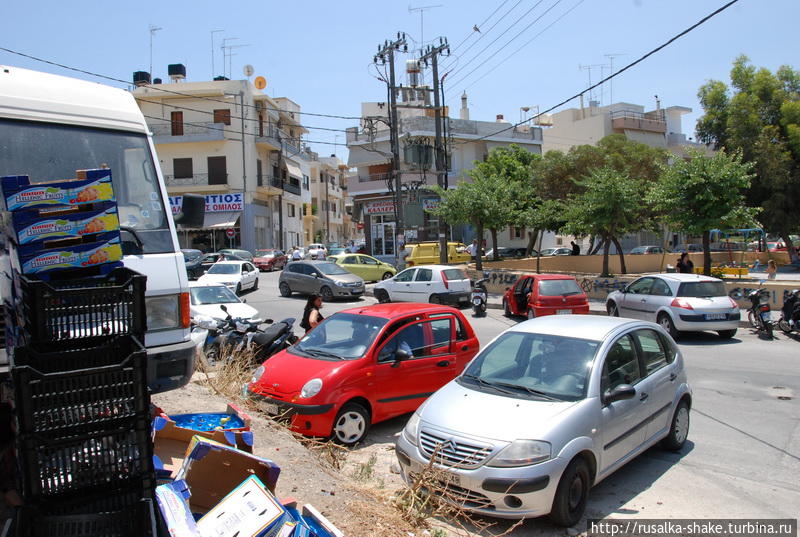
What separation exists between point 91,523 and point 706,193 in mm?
19123

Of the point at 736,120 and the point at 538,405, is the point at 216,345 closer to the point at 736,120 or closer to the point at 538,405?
the point at 538,405

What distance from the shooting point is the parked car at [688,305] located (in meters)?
13.2

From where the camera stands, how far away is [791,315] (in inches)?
530

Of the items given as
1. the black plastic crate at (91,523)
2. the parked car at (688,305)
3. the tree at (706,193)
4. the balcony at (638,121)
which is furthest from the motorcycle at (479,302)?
the balcony at (638,121)

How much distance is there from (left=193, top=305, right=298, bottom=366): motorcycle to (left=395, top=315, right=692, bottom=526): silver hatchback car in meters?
4.39

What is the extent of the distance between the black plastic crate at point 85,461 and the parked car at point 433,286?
635 inches

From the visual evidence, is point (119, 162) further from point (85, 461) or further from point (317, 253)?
point (317, 253)

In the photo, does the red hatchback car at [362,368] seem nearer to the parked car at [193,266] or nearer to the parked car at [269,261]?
the parked car at [193,266]

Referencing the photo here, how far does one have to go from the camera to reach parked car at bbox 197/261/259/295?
78.7ft

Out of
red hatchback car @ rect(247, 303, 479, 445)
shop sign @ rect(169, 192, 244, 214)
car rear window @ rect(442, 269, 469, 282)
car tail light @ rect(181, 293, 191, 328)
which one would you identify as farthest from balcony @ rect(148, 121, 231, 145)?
car tail light @ rect(181, 293, 191, 328)

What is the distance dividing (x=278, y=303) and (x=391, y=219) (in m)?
26.2

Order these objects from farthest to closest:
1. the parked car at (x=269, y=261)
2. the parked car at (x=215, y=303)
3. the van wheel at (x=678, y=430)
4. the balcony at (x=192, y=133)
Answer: the balcony at (x=192, y=133), the parked car at (x=269, y=261), the parked car at (x=215, y=303), the van wheel at (x=678, y=430)

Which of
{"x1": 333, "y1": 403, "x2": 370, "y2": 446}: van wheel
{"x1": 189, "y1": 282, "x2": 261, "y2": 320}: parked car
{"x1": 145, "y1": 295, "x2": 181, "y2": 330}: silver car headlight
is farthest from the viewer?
{"x1": 189, "y1": 282, "x2": 261, "y2": 320}: parked car

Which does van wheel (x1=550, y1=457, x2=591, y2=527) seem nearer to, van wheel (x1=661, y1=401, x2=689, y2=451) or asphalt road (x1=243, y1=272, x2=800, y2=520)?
asphalt road (x1=243, y1=272, x2=800, y2=520)
